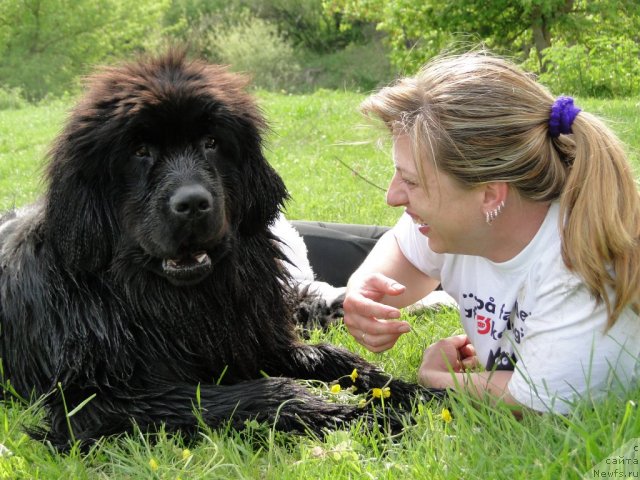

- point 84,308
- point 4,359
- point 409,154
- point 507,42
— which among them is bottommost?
point 507,42

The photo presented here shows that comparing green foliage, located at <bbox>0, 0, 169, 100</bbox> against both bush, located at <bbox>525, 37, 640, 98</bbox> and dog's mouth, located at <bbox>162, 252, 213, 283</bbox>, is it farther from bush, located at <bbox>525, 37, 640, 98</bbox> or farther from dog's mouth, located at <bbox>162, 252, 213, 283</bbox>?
dog's mouth, located at <bbox>162, 252, 213, 283</bbox>

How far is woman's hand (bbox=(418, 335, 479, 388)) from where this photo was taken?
9.37 feet

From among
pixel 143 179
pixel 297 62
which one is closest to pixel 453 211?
pixel 143 179

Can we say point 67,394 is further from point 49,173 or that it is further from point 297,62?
point 297,62

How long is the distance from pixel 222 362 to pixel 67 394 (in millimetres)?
580

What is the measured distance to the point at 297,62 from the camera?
35562mm

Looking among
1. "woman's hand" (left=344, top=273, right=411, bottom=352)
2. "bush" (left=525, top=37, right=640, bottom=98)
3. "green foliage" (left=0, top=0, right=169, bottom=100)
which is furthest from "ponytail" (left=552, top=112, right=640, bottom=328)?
"green foliage" (left=0, top=0, right=169, bottom=100)

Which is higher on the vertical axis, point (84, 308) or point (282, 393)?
point (84, 308)

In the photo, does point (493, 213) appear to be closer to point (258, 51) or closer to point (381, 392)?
point (381, 392)

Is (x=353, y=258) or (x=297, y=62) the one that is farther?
(x=297, y=62)

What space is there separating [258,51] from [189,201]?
31.2 metres

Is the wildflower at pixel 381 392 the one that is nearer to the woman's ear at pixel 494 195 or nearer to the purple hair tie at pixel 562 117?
the woman's ear at pixel 494 195

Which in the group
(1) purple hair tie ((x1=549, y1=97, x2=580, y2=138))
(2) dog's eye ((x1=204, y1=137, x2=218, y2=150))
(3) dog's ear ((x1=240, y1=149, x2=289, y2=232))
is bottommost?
(3) dog's ear ((x1=240, y1=149, x2=289, y2=232))

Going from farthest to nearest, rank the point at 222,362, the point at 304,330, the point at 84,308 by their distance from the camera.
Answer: the point at 304,330 < the point at 222,362 < the point at 84,308
